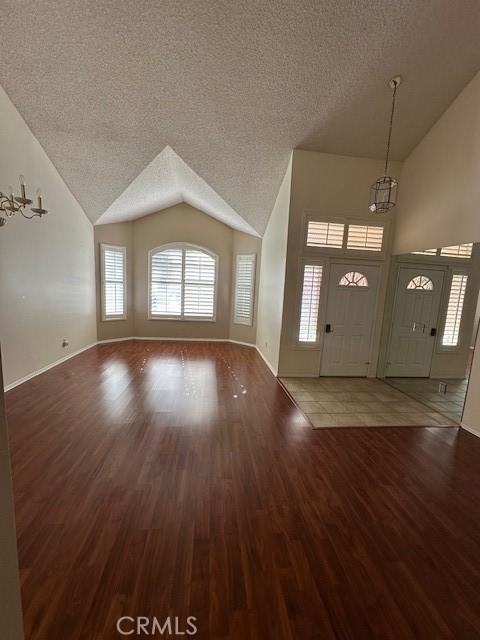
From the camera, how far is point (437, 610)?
4.45 ft

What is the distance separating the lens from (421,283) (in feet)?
14.7

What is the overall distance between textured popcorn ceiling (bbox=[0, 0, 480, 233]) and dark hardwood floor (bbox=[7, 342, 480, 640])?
3848 mm

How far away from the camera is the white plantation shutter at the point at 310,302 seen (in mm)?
4598

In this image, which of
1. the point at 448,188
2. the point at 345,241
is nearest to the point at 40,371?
the point at 345,241

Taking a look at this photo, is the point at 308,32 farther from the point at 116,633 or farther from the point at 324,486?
the point at 116,633

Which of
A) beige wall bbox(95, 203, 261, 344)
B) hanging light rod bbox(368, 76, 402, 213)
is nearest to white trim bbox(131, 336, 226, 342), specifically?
beige wall bbox(95, 203, 261, 344)

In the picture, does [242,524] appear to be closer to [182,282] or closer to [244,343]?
[244,343]

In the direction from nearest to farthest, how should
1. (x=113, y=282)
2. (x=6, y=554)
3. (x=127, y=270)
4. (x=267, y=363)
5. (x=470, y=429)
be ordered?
1. (x=6, y=554)
2. (x=470, y=429)
3. (x=267, y=363)
4. (x=113, y=282)
5. (x=127, y=270)

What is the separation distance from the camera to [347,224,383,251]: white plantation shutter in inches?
181

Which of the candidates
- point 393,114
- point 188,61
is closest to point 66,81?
point 188,61

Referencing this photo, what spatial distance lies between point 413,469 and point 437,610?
48.6 inches

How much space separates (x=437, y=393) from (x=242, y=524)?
3760 millimetres

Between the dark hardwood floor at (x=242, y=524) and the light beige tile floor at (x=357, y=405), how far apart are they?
0.22 metres

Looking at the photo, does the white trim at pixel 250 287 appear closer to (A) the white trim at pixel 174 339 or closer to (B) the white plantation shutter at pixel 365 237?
(A) the white trim at pixel 174 339
